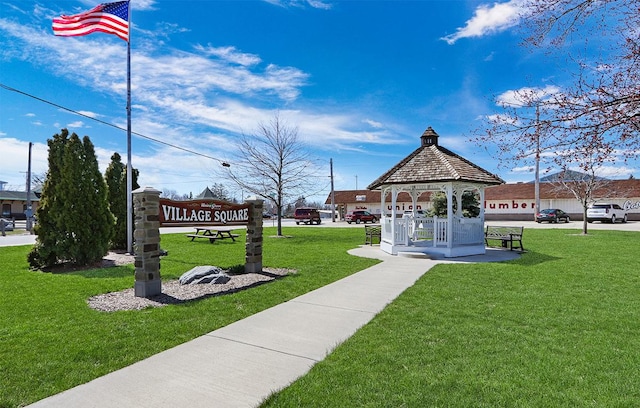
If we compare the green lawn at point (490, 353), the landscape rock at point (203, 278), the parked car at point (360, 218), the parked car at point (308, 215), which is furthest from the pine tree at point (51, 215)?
the parked car at point (360, 218)

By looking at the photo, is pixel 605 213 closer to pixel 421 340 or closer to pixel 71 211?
pixel 421 340

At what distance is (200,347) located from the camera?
4375mm

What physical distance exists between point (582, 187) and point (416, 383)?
1111 inches

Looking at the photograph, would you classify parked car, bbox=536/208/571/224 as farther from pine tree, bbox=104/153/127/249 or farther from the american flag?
the american flag

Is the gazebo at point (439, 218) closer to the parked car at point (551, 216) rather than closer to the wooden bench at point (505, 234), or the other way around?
the wooden bench at point (505, 234)

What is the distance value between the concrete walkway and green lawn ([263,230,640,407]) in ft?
0.96

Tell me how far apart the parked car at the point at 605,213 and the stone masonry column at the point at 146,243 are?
135 ft

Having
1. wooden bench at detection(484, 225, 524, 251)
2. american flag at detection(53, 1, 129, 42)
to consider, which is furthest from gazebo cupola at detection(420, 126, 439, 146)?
american flag at detection(53, 1, 129, 42)

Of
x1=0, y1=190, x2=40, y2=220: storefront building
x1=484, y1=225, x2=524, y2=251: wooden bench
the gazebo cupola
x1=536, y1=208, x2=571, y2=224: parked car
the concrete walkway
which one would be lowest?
the concrete walkway

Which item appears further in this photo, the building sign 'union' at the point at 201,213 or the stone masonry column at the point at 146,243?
the building sign 'union' at the point at 201,213

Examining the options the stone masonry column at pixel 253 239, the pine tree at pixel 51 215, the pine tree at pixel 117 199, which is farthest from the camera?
the pine tree at pixel 117 199

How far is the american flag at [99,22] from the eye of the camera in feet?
36.3

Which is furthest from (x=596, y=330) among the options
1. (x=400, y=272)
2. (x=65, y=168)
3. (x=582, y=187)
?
(x=582, y=187)

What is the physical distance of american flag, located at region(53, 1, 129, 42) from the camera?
36.3 ft
